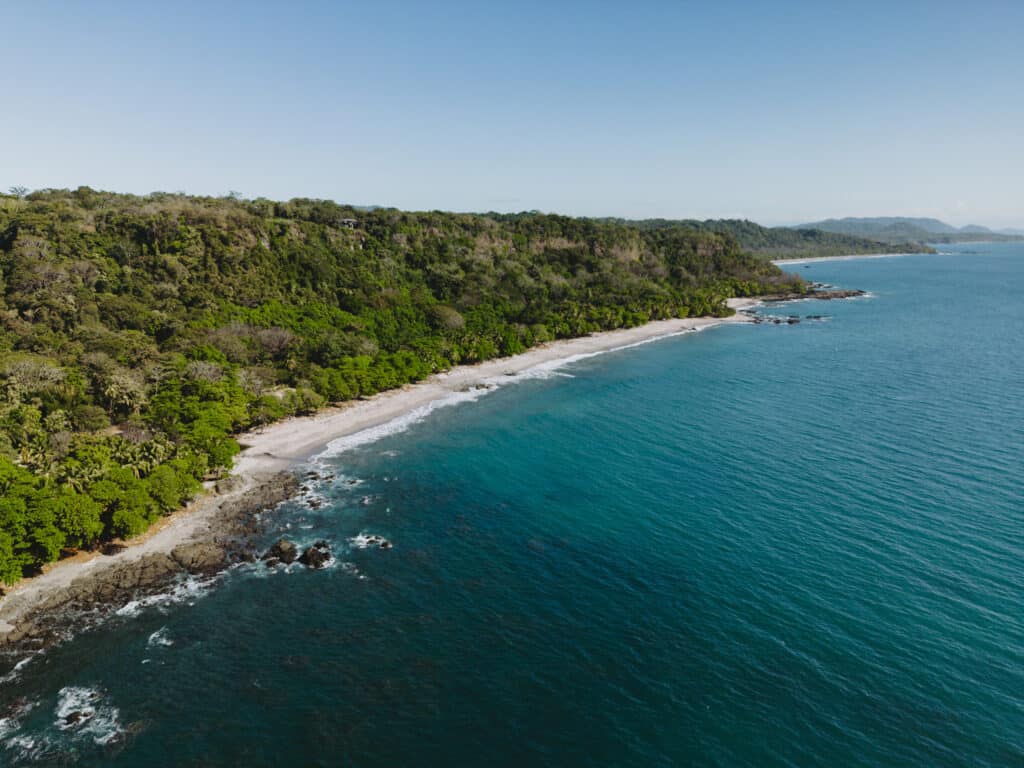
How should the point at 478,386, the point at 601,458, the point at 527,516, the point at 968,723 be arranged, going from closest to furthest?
the point at 968,723
the point at 527,516
the point at 601,458
the point at 478,386

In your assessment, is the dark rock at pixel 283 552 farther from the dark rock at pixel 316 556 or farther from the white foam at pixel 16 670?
the white foam at pixel 16 670

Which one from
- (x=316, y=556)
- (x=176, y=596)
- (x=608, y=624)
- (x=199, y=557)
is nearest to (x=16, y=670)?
(x=176, y=596)

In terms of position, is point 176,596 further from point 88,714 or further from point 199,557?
point 88,714

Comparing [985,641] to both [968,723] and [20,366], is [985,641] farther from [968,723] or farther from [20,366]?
[20,366]

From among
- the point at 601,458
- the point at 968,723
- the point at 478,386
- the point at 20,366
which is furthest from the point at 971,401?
the point at 20,366

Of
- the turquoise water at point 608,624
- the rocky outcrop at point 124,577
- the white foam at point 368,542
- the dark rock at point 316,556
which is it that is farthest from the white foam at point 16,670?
the white foam at point 368,542

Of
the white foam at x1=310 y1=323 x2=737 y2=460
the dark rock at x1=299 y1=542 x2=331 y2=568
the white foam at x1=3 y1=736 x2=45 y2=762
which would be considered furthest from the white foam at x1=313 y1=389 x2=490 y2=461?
the white foam at x1=3 y1=736 x2=45 y2=762
